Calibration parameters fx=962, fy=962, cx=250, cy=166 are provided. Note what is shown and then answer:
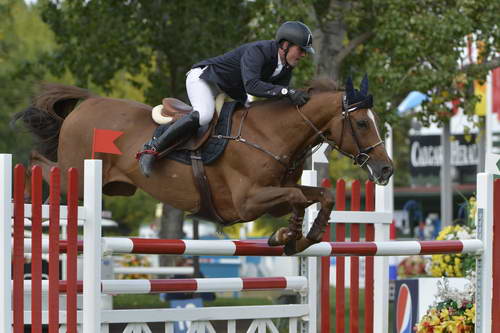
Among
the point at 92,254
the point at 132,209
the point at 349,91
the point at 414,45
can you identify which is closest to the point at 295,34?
the point at 349,91

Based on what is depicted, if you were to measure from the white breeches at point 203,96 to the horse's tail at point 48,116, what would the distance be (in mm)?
1000

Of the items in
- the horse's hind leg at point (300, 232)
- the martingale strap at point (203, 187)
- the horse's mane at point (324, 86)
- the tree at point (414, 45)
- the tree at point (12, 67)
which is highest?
the tree at point (12, 67)

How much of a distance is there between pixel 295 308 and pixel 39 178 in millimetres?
1811

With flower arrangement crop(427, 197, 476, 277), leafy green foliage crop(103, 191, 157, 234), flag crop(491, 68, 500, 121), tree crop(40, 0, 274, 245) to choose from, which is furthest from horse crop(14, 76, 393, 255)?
leafy green foliage crop(103, 191, 157, 234)

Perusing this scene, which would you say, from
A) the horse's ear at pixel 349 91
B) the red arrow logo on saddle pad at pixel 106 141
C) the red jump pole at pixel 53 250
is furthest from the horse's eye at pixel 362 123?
the red jump pole at pixel 53 250

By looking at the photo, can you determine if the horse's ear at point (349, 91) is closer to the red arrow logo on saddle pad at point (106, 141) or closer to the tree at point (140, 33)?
the red arrow logo on saddle pad at point (106, 141)

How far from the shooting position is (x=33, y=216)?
4.09 meters

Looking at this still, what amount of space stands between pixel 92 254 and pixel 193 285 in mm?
710

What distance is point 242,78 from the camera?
219 inches

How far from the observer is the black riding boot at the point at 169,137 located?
555 centimetres

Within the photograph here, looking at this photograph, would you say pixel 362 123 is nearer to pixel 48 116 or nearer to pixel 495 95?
pixel 48 116

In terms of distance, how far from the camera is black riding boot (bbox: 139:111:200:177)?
5.55 meters

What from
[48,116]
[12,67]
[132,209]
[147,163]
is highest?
[12,67]

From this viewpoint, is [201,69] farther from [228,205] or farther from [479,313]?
[479,313]
